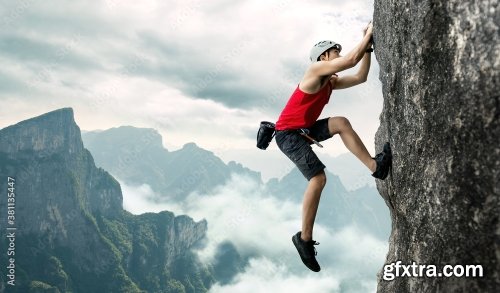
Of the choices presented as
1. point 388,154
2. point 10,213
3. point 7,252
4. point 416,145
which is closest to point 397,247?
point 388,154

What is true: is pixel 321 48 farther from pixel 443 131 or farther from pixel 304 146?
pixel 443 131

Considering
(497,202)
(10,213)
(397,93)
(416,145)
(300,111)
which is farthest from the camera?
(10,213)

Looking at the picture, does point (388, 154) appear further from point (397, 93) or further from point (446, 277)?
point (446, 277)

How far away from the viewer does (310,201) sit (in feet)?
20.1

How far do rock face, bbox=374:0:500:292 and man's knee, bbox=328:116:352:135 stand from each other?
2.03ft

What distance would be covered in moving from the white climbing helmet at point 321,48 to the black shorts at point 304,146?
0.95 meters

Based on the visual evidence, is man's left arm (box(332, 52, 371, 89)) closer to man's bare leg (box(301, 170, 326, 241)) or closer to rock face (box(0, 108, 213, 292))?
man's bare leg (box(301, 170, 326, 241))

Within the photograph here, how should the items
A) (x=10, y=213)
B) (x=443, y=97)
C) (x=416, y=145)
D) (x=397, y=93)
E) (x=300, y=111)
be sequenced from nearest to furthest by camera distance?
(x=443, y=97)
(x=416, y=145)
(x=397, y=93)
(x=300, y=111)
(x=10, y=213)

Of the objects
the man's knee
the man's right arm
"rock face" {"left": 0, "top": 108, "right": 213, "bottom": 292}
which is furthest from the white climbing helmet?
"rock face" {"left": 0, "top": 108, "right": 213, "bottom": 292}

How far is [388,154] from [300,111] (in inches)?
56.8

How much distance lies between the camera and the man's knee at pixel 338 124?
6.22m

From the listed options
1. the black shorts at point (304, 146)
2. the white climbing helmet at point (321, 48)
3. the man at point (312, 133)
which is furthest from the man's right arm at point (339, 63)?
the black shorts at point (304, 146)

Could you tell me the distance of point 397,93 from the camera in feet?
19.0

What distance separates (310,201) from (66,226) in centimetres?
17267
